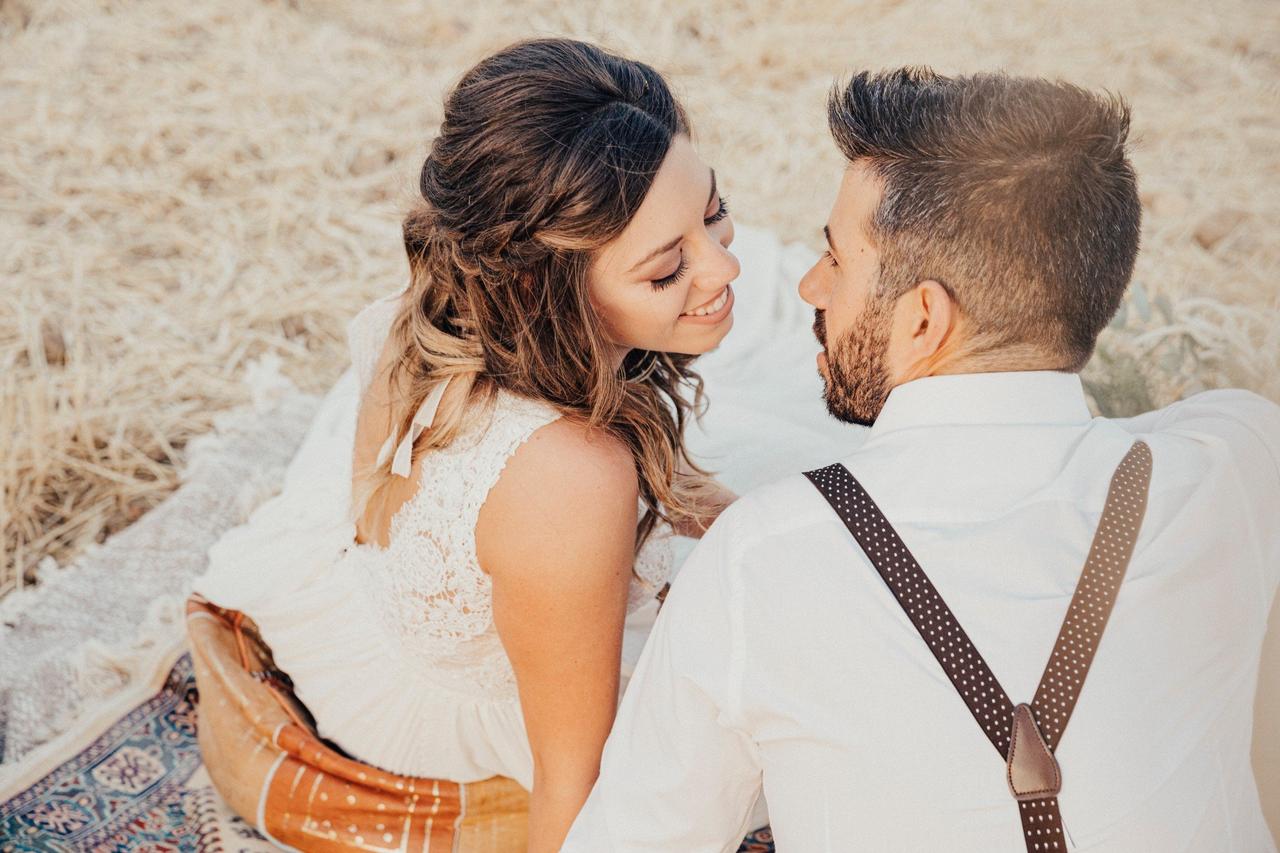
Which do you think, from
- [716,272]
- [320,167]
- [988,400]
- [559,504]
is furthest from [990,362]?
[320,167]

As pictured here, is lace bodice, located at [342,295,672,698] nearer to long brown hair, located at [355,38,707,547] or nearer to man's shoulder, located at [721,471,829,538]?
long brown hair, located at [355,38,707,547]

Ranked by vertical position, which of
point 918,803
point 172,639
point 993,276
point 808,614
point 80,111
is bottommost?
point 172,639

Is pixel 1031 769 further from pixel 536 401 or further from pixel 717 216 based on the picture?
pixel 717 216

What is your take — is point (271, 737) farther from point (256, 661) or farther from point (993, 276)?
point (993, 276)

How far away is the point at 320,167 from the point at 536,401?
13.5 ft

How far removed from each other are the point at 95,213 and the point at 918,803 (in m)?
5.16

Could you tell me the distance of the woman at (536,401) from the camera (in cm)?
217

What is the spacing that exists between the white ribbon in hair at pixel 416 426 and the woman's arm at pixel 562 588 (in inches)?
9.0

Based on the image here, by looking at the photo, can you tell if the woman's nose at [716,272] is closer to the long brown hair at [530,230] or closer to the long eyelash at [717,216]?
the long eyelash at [717,216]

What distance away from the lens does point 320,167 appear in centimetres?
591

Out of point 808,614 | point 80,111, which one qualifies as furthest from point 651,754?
point 80,111

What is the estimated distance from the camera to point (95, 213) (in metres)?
5.50

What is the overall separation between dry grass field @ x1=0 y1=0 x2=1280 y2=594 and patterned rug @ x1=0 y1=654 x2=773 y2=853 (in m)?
1.01

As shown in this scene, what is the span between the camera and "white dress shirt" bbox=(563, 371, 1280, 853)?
164 cm
